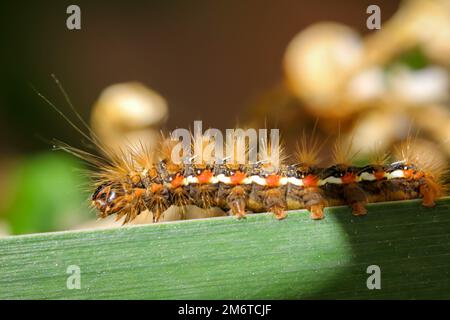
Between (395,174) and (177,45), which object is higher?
(177,45)

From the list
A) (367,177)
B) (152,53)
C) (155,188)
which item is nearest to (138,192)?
(155,188)

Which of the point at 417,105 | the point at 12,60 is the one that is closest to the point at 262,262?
the point at 417,105

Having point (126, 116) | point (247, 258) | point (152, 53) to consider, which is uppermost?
point (152, 53)

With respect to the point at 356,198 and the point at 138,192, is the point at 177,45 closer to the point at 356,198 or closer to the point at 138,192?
the point at 138,192

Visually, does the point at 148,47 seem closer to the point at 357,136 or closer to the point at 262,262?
the point at 357,136

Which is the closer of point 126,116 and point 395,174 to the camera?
point 395,174

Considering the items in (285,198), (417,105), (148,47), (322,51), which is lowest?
(285,198)

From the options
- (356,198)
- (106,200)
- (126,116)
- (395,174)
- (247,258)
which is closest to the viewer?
(247,258)
